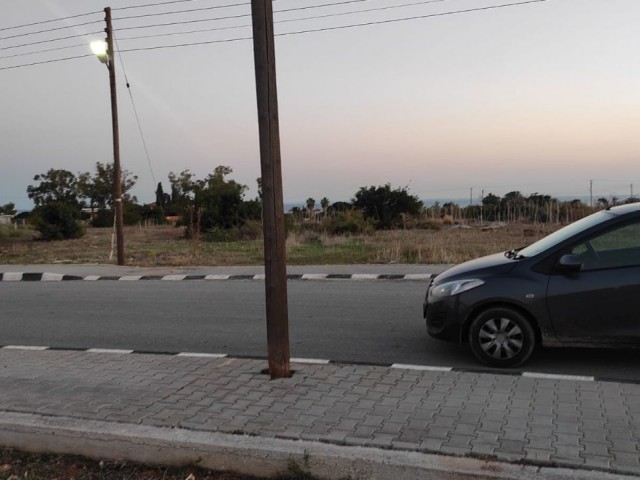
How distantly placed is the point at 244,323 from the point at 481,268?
3.87m

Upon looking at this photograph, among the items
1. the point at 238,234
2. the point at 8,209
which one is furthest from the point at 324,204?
the point at 8,209

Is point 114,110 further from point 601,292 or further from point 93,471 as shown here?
point 93,471

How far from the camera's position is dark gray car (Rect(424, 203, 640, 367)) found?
5645 millimetres

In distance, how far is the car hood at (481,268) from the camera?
6.07 metres

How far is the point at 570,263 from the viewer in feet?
18.7

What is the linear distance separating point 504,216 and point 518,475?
117ft

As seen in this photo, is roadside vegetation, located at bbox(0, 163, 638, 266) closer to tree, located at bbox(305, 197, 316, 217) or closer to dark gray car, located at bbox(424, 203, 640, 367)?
tree, located at bbox(305, 197, 316, 217)

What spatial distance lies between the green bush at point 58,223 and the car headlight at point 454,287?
29.2 m

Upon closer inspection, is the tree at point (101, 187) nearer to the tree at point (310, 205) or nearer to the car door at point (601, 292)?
the tree at point (310, 205)

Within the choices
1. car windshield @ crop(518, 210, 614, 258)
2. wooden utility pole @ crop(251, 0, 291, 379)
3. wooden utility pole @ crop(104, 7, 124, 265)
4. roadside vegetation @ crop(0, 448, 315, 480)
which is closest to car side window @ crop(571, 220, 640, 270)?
car windshield @ crop(518, 210, 614, 258)

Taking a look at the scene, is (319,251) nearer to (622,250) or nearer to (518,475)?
(622,250)

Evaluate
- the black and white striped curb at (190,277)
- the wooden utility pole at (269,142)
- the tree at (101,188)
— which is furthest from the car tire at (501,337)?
the tree at (101,188)

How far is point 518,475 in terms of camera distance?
3391 millimetres

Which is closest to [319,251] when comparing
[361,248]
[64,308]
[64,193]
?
[361,248]
